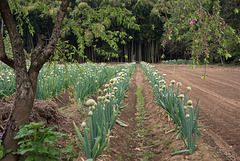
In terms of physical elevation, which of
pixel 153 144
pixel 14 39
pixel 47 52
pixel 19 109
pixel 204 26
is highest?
pixel 204 26

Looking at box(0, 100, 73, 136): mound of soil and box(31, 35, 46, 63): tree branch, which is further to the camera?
box(0, 100, 73, 136): mound of soil

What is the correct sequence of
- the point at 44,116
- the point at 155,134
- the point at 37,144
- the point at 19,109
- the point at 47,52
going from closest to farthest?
the point at 37,144, the point at 19,109, the point at 47,52, the point at 44,116, the point at 155,134

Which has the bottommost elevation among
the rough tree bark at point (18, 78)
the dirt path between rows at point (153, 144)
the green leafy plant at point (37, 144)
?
the dirt path between rows at point (153, 144)

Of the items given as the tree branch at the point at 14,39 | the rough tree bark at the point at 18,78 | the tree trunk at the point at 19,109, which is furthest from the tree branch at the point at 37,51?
the tree trunk at the point at 19,109

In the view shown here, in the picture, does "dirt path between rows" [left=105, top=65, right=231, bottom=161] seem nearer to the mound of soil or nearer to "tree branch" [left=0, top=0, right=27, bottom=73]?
the mound of soil

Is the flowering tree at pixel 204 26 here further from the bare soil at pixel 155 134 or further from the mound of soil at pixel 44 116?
the mound of soil at pixel 44 116

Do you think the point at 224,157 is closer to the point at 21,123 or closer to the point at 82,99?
the point at 21,123

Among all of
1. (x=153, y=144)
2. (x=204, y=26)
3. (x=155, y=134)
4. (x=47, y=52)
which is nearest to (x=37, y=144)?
(x=47, y=52)

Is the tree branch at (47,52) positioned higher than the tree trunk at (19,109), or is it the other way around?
the tree branch at (47,52)

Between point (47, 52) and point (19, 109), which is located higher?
point (47, 52)

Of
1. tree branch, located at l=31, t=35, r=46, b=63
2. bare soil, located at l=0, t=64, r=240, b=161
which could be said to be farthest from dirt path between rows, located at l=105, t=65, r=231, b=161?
tree branch, located at l=31, t=35, r=46, b=63

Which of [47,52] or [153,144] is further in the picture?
[153,144]

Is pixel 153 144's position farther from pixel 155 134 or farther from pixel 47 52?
pixel 47 52

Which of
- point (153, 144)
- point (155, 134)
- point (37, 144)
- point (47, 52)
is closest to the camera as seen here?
point (37, 144)
